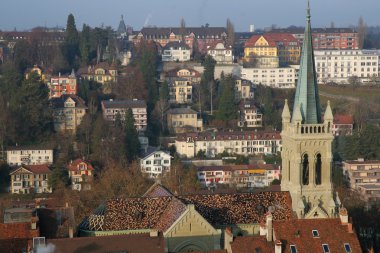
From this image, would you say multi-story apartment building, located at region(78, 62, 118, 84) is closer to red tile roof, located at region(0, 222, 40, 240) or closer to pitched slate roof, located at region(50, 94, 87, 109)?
pitched slate roof, located at region(50, 94, 87, 109)

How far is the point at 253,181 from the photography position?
7150cm

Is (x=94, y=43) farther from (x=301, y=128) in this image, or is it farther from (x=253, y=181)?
(x=301, y=128)

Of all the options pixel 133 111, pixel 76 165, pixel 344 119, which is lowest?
pixel 76 165

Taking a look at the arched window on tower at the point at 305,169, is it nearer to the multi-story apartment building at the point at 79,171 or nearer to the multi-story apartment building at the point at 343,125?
the multi-story apartment building at the point at 79,171

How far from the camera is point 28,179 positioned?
68750mm

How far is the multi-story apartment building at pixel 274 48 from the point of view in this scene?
114 m

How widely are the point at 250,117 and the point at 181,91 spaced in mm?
10709

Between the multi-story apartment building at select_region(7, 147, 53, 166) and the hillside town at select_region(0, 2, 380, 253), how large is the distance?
126 millimetres

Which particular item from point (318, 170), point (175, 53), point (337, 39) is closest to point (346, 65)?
point (337, 39)

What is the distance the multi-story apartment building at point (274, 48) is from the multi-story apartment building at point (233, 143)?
3117 cm

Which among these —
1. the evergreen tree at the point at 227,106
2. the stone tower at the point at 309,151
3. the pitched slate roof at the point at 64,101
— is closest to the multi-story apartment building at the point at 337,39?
the evergreen tree at the point at 227,106

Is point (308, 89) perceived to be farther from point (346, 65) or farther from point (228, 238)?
point (346, 65)

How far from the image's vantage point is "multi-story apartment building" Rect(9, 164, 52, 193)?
6844 cm

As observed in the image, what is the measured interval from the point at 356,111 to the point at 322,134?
56.3 metres
